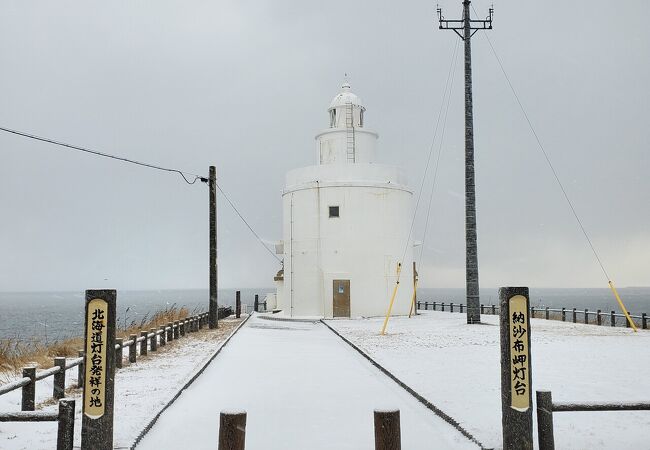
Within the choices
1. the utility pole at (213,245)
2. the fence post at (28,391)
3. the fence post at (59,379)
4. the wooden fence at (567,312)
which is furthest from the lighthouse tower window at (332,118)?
the fence post at (28,391)

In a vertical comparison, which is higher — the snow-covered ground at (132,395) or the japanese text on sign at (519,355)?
the japanese text on sign at (519,355)

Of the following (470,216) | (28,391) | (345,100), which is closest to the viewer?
(28,391)

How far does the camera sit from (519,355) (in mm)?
6762

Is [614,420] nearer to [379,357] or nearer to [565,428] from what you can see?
[565,428]

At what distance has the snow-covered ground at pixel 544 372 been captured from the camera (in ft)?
24.6

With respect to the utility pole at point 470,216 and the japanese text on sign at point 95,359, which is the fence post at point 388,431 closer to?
the japanese text on sign at point 95,359

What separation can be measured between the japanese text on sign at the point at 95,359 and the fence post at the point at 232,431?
1497mm

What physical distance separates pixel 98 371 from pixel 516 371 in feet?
15.1

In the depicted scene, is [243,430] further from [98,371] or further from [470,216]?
[470,216]

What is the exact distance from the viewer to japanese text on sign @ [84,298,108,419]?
6.62 metres

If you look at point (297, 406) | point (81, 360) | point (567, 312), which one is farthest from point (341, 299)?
point (297, 406)

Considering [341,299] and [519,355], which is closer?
[519,355]

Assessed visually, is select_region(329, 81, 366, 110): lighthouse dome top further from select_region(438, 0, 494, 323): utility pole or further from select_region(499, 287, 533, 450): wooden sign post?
select_region(499, 287, 533, 450): wooden sign post

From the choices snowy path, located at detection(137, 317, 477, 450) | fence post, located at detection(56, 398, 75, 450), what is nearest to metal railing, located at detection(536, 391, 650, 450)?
snowy path, located at detection(137, 317, 477, 450)
